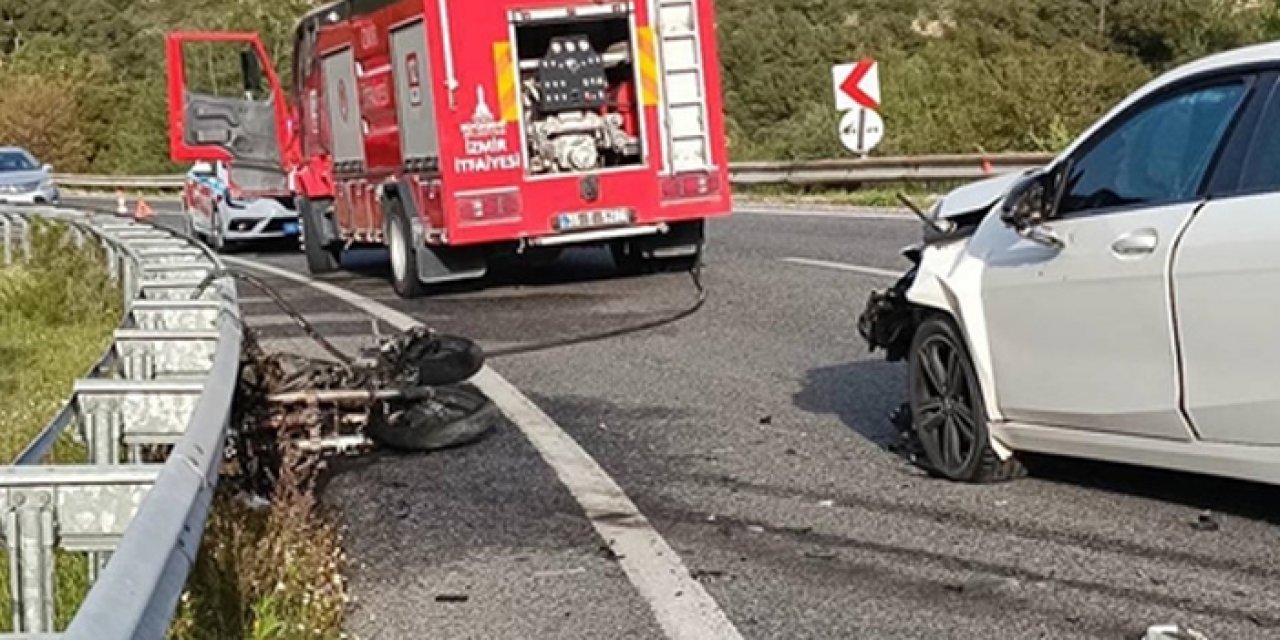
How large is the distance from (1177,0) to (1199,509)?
160ft

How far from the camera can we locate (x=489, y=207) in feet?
47.8

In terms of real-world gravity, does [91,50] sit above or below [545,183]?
above

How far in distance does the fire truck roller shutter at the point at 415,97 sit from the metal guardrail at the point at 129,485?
8.60m

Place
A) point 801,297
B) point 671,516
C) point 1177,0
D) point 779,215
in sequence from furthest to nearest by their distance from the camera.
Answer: point 1177,0, point 779,215, point 801,297, point 671,516

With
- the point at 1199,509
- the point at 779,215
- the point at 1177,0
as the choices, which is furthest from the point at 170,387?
the point at 1177,0

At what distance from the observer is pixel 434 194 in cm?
1472

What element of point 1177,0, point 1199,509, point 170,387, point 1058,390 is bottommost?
point 1199,509

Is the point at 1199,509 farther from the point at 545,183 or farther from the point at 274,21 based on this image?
the point at 274,21

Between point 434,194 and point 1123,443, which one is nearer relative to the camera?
point 1123,443

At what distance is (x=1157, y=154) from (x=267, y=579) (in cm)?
328

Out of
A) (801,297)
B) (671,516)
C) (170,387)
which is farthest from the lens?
(801,297)

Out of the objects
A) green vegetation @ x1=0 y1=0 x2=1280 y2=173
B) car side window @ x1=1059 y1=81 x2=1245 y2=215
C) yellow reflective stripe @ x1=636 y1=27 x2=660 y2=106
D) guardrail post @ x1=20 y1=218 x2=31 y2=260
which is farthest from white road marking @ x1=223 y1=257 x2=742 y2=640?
green vegetation @ x1=0 y1=0 x2=1280 y2=173

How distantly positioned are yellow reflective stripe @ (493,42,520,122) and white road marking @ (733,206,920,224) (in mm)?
5720

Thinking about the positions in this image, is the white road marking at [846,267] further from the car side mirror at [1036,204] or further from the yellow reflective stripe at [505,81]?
the car side mirror at [1036,204]
